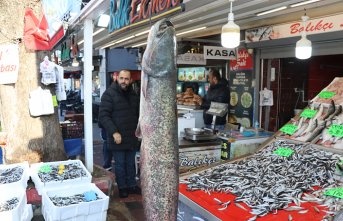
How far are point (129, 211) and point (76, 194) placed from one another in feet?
5.11

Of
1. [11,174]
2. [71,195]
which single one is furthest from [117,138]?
[11,174]

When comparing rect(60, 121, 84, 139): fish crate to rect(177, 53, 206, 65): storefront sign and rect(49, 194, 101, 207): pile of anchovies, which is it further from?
rect(177, 53, 206, 65): storefront sign

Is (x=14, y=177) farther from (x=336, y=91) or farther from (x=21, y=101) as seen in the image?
(x=336, y=91)

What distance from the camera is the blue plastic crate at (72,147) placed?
6.62 meters

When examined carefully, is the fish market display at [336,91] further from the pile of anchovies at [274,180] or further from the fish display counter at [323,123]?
the pile of anchovies at [274,180]

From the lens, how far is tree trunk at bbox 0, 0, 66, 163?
5453 millimetres

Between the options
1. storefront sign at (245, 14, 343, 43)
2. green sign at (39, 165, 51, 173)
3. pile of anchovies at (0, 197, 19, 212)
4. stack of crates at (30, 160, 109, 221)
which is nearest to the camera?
pile of anchovies at (0, 197, 19, 212)

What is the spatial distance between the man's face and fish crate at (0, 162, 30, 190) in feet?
6.98

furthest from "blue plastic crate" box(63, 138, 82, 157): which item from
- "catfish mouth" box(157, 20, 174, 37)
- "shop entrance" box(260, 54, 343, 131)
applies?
"shop entrance" box(260, 54, 343, 131)

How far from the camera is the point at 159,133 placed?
1808 mm

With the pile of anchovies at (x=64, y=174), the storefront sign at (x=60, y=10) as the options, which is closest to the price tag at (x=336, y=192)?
the pile of anchovies at (x=64, y=174)

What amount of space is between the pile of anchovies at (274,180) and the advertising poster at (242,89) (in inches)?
218

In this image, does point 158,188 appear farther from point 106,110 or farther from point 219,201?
point 106,110

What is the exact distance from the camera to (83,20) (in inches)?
232
